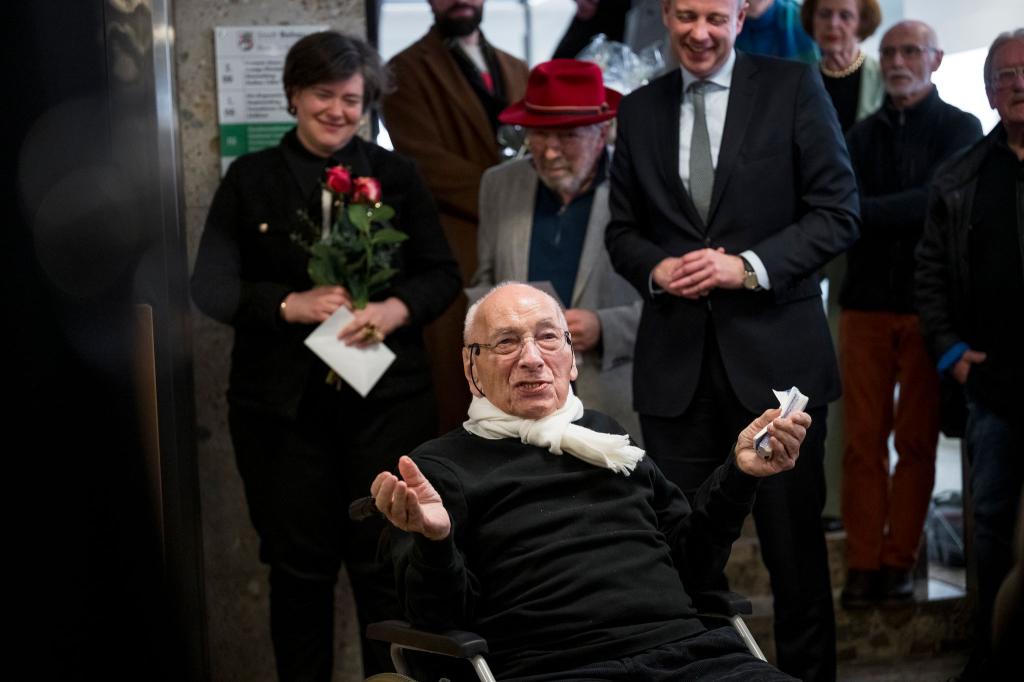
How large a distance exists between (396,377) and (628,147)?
85cm

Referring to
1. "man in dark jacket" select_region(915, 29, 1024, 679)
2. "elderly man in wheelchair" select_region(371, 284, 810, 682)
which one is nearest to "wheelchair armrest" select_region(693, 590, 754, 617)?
"elderly man in wheelchair" select_region(371, 284, 810, 682)

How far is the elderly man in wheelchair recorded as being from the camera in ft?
7.33

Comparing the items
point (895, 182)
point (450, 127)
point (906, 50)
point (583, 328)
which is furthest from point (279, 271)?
point (906, 50)

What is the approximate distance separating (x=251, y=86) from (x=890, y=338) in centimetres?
208

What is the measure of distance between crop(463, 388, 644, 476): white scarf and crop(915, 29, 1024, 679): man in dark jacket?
140 centimetres

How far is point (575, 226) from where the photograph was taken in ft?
12.0

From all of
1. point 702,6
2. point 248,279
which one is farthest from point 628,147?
point 248,279

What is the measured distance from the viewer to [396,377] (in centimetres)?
348

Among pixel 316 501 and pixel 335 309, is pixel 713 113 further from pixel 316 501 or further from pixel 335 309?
pixel 316 501

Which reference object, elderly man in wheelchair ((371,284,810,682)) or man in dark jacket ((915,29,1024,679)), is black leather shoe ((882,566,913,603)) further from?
elderly man in wheelchair ((371,284,810,682))

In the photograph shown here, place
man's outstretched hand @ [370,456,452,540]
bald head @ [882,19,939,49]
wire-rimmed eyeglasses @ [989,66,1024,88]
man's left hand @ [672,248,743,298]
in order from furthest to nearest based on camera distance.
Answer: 1. bald head @ [882,19,939,49]
2. wire-rimmed eyeglasses @ [989,66,1024,88]
3. man's left hand @ [672,248,743,298]
4. man's outstretched hand @ [370,456,452,540]

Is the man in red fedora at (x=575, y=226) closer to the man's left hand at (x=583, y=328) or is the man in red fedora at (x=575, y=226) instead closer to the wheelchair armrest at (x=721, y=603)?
the man's left hand at (x=583, y=328)

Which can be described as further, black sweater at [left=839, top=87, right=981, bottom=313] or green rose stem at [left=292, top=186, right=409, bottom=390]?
black sweater at [left=839, top=87, right=981, bottom=313]

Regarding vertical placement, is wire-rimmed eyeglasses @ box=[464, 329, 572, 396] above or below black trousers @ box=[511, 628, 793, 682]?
above
